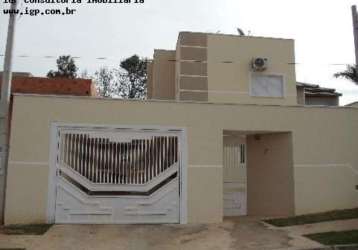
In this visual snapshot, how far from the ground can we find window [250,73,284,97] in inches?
403

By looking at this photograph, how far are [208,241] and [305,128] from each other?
19.8ft

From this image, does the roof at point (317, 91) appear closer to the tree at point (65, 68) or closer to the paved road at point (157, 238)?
the paved road at point (157, 238)

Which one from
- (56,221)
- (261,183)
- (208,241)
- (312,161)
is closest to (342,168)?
(312,161)

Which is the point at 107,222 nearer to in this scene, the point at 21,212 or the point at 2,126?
the point at 21,212

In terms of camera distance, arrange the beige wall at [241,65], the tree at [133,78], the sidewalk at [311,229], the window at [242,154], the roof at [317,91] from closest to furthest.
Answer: the sidewalk at [311,229] < the window at [242,154] < the beige wall at [241,65] < the roof at [317,91] < the tree at [133,78]

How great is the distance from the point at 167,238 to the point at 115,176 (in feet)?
9.69

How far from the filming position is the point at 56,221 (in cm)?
1389

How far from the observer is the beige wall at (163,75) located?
25234mm

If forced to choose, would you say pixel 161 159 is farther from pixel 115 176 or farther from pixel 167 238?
pixel 167 238

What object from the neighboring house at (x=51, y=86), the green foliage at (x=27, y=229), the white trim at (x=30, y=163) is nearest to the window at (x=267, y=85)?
the neighboring house at (x=51, y=86)

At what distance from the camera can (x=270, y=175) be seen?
16766 millimetres

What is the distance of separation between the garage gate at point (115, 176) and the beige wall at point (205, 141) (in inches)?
13.6

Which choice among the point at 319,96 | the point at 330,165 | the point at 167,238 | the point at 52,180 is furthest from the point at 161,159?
the point at 319,96

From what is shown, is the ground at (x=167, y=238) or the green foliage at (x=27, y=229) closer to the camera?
the ground at (x=167, y=238)
